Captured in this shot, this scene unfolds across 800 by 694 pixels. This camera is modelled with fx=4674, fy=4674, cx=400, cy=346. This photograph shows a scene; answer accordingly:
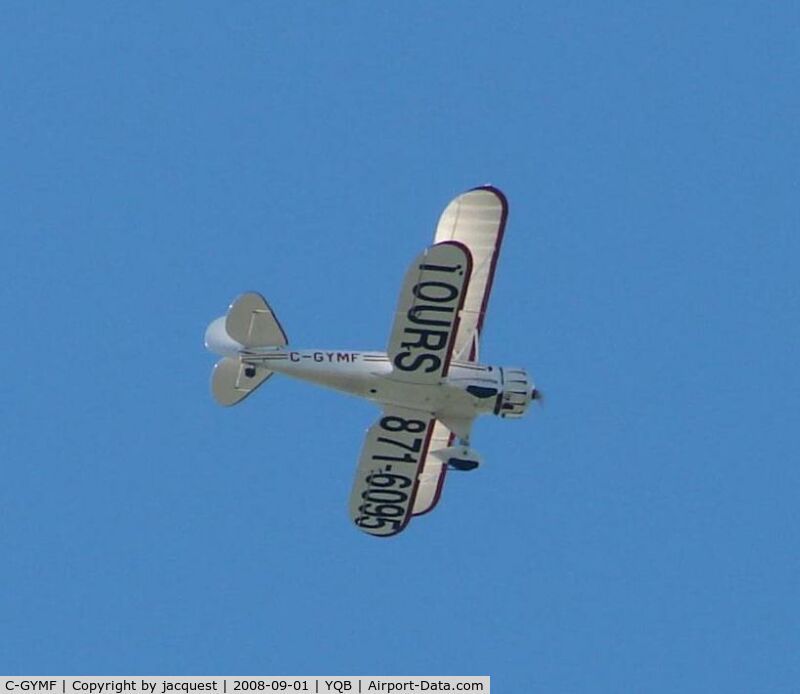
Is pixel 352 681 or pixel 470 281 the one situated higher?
pixel 470 281

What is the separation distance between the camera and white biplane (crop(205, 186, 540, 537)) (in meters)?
65.7

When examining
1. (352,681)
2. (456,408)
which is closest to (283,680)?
(352,681)

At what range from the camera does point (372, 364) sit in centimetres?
6662

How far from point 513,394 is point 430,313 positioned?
6.95 ft

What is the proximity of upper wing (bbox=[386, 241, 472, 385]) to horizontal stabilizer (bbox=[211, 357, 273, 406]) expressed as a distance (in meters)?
2.03

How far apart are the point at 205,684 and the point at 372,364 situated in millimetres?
5313

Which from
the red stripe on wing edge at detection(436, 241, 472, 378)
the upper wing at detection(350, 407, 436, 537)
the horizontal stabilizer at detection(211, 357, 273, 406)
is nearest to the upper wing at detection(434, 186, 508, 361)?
the red stripe on wing edge at detection(436, 241, 472, 378)

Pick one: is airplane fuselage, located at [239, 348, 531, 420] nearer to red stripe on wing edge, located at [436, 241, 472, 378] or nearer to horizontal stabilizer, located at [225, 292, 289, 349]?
horizontal stabilizer, located at [225, 292, 289, 349]

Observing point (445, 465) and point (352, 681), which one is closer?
point (352, 681)

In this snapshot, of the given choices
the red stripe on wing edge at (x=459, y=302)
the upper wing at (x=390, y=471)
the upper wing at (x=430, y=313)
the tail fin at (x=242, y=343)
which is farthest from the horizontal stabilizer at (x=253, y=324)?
the red stripe on wing edge at (x=459, y=302)

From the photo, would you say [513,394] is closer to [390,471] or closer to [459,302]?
[459,302]

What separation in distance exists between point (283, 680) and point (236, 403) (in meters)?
4.57

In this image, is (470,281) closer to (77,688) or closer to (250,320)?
(250,320)

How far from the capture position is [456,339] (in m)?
67.4
